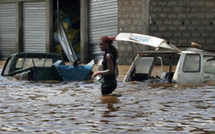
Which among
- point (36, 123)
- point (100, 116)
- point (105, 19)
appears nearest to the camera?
point (36, 123)

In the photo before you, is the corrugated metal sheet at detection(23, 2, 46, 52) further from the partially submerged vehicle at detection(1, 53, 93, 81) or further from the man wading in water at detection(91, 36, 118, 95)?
the man wading in water at detection(91, 36, 118, 95)

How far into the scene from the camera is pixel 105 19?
30547mm

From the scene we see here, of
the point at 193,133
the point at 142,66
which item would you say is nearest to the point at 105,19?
the point at 142,66

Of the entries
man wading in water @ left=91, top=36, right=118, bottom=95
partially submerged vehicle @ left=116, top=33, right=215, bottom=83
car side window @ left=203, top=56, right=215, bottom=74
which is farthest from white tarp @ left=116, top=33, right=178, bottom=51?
man wading in water @ left=91, top=36, right=118, bottom=95

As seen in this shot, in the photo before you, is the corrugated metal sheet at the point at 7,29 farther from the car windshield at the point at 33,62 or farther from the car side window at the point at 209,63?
the car side window at the point at 209,63

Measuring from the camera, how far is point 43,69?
60.0ft

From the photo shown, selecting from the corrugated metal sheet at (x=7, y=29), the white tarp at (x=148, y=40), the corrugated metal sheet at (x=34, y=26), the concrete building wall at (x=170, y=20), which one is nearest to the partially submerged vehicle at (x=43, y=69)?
the white tarp at (x=148, y=40)

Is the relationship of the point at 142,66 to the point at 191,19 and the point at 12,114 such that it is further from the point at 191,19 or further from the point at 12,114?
the point at 191,19

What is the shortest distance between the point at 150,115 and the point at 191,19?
61.3ft

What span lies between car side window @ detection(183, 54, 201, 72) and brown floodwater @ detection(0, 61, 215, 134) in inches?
17.8

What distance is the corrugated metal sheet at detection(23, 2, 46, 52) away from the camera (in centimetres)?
3456

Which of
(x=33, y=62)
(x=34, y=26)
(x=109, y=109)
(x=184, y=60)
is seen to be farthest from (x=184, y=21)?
(x=109, y=109)

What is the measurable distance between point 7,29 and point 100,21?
8.02 m

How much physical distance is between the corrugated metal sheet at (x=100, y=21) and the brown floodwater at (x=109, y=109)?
13072mm
